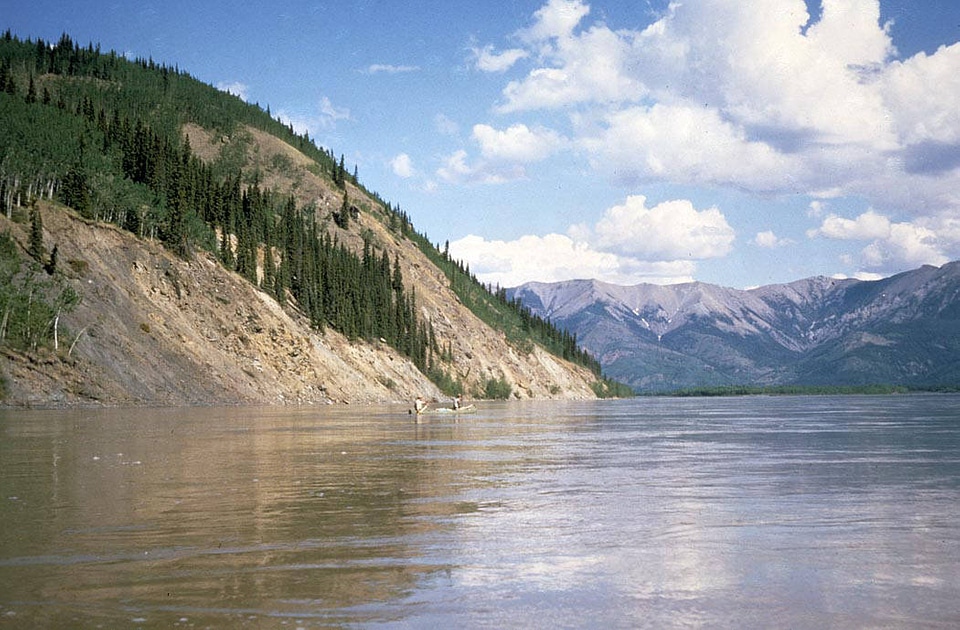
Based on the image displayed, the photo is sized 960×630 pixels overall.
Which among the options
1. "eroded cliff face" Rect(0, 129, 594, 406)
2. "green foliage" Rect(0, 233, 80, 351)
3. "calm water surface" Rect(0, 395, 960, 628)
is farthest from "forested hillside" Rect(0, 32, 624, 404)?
"calm water surface" Rect(0, 395, 960, 628)

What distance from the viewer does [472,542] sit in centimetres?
1542

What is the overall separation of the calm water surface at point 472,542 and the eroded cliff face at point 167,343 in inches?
2131

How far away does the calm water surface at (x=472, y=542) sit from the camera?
10.8 meters

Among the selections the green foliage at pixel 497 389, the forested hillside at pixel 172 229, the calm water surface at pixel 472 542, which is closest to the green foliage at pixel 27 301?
the forested hillside at pixel 172 229

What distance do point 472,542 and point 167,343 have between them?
89118 mm

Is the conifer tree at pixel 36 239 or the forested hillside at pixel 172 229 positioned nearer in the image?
the forested hillside at pixel 172 229

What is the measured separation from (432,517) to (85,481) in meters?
10.9

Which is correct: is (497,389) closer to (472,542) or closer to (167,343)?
(167,343)

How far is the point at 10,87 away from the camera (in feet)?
500

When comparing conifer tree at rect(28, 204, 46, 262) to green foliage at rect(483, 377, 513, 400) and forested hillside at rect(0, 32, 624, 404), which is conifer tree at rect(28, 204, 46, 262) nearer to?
forested hillside at rect(0, 32, 624, 404)

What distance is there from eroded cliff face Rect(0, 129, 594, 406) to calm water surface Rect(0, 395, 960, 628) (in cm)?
5414

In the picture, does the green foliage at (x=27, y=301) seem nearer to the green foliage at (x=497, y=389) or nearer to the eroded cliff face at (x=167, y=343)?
the eroded cliff face at (x=167, y=343)

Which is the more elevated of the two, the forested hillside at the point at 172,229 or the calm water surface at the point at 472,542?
the forested hillside at the point at 172,229

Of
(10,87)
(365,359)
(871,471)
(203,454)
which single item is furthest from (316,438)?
(10,87)
